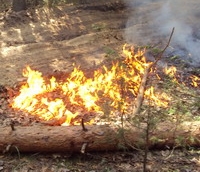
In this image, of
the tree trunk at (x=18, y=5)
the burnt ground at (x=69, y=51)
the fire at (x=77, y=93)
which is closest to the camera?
the burnt ground at (x=69, y=51)

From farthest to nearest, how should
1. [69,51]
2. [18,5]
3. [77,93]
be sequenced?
[18,5]
[69,51]
[77,93]

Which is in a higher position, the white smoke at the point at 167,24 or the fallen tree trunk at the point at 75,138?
the white smoke at the point at 167,24

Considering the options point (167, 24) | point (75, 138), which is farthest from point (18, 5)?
point (75, 138)

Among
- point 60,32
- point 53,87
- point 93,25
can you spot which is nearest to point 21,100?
point 53,87

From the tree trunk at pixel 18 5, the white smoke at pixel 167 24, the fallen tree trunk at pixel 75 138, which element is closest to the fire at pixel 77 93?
the fallen tree trunk at pixel 75 138

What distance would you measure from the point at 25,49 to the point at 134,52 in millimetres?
3971

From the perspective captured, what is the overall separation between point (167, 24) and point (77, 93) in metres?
6.28

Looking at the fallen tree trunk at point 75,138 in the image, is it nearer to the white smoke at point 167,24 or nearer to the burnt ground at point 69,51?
the burnt ground at point 69,51

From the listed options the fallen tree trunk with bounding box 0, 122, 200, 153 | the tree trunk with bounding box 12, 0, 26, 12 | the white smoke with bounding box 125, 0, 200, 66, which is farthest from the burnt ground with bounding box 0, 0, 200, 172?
the tree trunk with bounding box 12, 0, 26, 12

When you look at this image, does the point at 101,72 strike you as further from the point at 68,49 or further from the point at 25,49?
the point at 25,49

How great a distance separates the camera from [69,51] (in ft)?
34.5

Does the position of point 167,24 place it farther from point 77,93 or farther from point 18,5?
point 18,5

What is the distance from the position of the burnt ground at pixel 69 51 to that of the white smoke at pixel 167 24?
578 millimetres

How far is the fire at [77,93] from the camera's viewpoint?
725 centimetres
